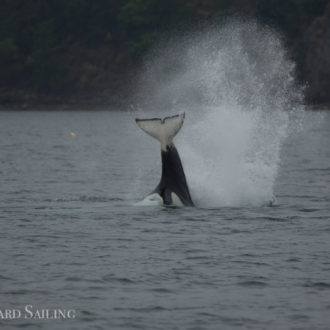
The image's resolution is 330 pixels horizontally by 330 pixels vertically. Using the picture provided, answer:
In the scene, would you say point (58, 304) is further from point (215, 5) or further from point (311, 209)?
point (215, 5)

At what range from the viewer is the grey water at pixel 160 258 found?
629 inches

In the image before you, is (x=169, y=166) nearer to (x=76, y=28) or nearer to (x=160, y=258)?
(x=160, y=258)

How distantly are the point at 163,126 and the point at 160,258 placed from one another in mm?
5468

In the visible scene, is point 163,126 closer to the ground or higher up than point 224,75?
closer to the ground

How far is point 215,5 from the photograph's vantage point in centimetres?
13675

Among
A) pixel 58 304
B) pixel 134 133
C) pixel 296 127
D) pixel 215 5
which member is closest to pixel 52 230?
pixel 58 304

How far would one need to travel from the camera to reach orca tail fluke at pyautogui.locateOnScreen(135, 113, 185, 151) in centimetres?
2419

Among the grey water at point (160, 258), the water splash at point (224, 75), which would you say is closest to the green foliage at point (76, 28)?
the water splash at point (224, 75)

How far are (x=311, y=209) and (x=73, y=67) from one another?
379ft

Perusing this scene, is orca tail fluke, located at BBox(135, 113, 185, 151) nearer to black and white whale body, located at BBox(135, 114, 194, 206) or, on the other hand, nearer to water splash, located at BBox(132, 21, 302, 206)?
black and white whale body, located at BBox(135, 114, 194, 206)

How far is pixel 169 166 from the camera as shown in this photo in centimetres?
2505

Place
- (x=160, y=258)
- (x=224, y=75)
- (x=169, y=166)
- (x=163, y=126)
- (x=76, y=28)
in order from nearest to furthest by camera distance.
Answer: (x=160, y=258)
(x=163, y=126)
(x=169, y=166)
(x=224, y=75)
(x=76, y=28)

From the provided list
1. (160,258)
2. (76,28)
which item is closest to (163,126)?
(160,258)

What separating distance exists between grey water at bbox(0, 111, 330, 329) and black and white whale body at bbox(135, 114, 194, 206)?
23.8 inches
